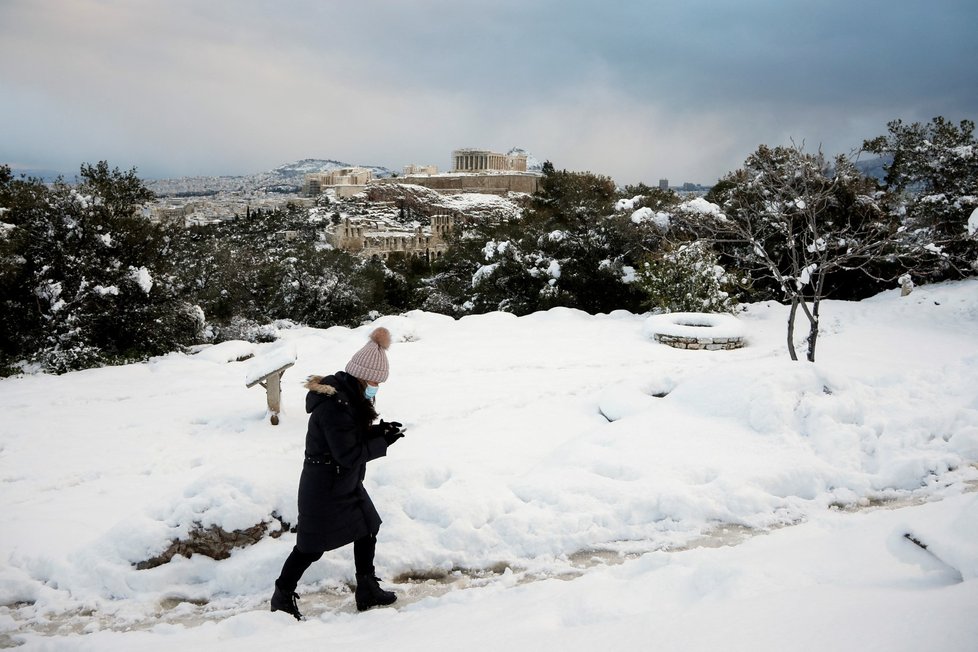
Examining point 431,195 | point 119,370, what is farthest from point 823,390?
point 431,195

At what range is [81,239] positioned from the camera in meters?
12.1

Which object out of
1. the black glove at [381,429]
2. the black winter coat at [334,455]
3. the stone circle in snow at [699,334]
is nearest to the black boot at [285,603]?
the black winter coat at [334,455]

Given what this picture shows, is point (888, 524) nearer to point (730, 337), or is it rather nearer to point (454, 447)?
point (454, 447)

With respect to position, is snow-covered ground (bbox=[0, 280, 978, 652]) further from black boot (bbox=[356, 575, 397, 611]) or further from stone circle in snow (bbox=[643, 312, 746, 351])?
stone circle in snow (bbox=[643, 312, 746, 351])

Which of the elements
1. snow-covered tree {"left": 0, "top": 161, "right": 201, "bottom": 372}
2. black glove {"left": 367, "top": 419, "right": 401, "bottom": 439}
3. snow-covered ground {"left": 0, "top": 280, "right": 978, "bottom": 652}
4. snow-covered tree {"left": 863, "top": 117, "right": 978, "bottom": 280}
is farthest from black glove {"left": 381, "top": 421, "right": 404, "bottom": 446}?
snow-covered tree {"left": 863, "top": 117, "right": 978, "bottom": 280}

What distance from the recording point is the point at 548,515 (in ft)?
14.7

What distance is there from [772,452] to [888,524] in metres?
1.71

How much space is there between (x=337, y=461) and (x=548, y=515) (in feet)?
5.82

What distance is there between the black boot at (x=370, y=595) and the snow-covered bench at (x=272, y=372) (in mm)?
3680

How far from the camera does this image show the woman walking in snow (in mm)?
3525

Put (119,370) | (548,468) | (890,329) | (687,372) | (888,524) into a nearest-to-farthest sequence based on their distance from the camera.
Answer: (888,524) → (548,468) → (687,372) → (119,370) → (890,329)

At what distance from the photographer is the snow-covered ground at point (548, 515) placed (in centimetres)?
280

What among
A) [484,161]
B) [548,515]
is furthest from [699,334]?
[484,161]

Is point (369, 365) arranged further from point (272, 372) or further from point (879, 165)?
A: point (879, 165)
